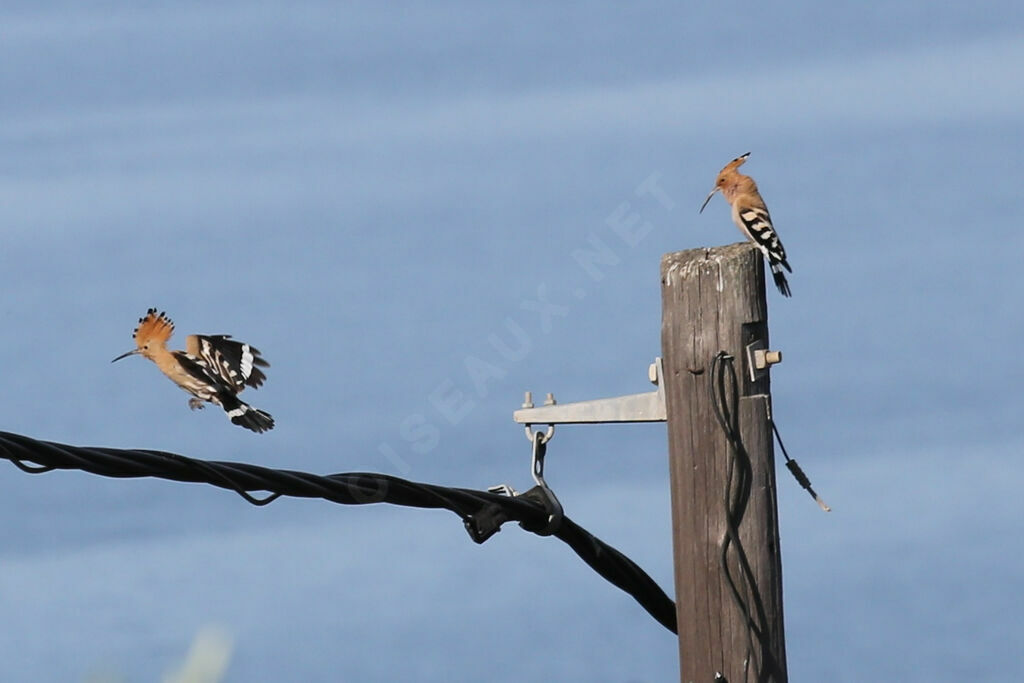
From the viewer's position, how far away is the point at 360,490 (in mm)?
5684

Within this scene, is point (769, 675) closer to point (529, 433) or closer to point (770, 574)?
point (770, 574)

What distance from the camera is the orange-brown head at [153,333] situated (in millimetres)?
8086

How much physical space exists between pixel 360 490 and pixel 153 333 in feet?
9.46

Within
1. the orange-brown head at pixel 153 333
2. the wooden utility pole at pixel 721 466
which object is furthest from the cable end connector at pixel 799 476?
the orange-brown head at pixel 153 333

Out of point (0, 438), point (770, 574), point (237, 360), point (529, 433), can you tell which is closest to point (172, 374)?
point (237, 360)

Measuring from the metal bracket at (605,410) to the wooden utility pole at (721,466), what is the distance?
0.53ft

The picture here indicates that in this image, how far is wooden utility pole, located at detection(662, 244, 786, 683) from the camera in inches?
229

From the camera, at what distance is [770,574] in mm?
5883

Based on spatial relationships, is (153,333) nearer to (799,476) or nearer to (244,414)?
(244,414)

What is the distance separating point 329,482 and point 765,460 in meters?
1.67

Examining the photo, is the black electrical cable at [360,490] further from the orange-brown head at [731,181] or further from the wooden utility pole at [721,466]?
the orange-brown head at [731,181]

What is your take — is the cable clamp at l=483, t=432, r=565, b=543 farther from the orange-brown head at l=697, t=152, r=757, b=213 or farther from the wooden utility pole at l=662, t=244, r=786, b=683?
the orange-brown head at l=697, t=152, r=757, b=213

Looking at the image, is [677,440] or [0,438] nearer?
[0,438]

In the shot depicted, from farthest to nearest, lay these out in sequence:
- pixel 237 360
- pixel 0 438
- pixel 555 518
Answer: pixel 237 360 < pixel 555 518 < pixel 0 438
